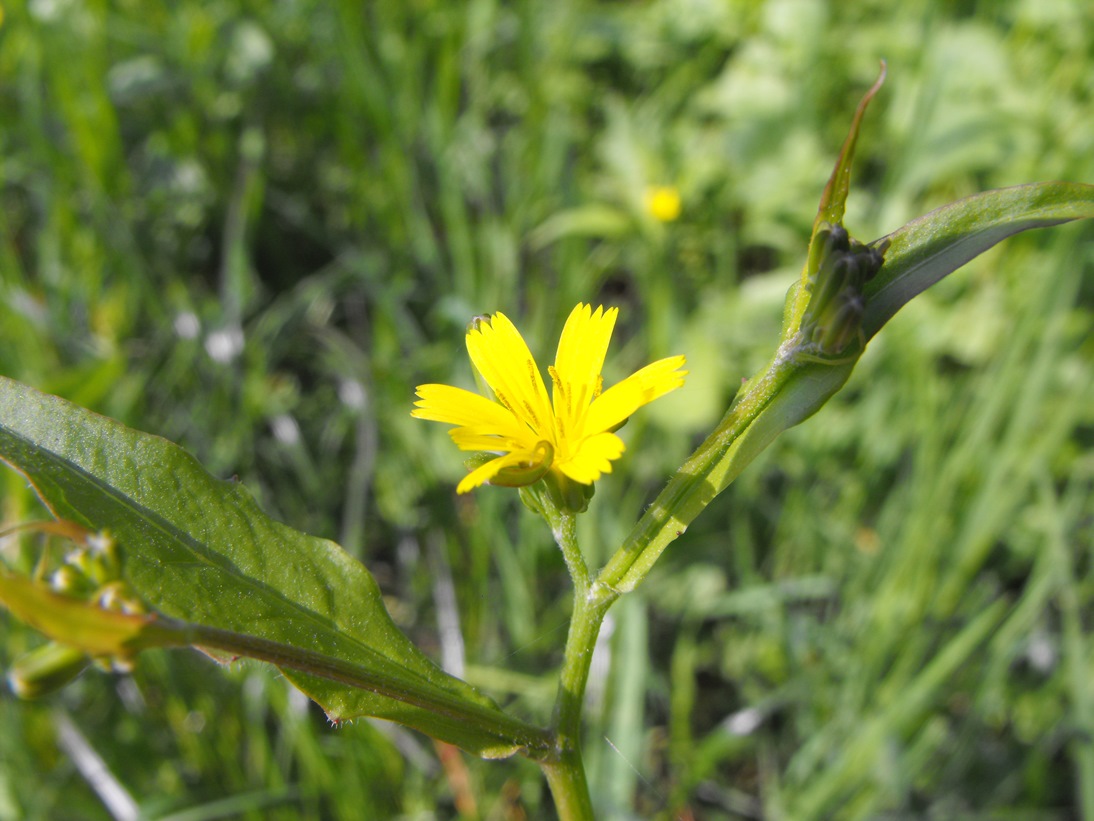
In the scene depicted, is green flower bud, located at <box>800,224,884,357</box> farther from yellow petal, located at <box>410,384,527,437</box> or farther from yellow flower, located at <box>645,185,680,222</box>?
yellow flower, located at <box>645,185,680,222</box>

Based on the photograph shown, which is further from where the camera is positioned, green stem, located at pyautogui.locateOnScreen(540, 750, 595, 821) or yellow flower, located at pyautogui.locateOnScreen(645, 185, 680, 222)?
yellow flower, located at pyautogui.locateOnScreen(645, 185, 680, 222)

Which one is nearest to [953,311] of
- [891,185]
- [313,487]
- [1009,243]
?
[1009,243]

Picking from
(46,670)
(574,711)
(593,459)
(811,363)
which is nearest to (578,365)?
(593,459)

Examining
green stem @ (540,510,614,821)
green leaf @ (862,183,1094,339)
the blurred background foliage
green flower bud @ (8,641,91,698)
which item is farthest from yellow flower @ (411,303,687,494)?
the blurred background foliage

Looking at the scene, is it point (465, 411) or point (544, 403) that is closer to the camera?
point (465, 411)

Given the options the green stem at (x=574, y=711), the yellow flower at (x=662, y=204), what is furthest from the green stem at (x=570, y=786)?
the yellow flower at (x=662, y=204)

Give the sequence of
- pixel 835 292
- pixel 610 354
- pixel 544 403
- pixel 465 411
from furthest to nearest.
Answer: pixel 610 354 < pixel 544 403 < pixel 465 411 < pixel 835 292

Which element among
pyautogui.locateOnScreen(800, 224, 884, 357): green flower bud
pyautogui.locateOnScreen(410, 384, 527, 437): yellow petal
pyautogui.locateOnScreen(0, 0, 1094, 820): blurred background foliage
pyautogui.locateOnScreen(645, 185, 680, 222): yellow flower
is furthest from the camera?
pyautogui.locateOnScreen(645, 185, 680, 222): yellow flower

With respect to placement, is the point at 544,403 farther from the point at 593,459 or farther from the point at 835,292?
the point at 835,292
